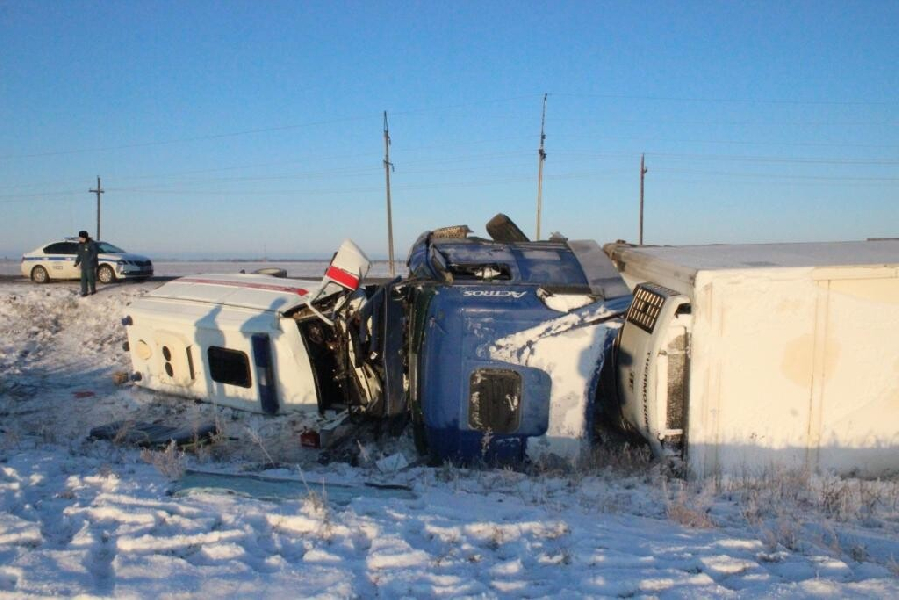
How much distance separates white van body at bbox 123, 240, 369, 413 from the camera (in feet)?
26.1

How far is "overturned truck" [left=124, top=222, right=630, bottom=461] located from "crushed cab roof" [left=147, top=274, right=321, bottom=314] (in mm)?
34

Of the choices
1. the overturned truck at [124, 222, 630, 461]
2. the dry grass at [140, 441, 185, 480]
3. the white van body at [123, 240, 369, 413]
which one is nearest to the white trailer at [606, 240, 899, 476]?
the overturned truck at [124, 222, 630, 461]

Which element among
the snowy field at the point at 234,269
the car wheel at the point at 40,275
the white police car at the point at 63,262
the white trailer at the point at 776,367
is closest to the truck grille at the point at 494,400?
the white trailer at the point at 776,367

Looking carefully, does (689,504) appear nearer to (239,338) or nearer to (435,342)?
(435,342)

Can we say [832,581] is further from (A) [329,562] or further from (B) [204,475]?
(B) [204,475]

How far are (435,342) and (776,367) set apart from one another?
2887 millimetres

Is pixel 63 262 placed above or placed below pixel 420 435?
above

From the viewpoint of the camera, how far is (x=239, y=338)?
8.23 metres

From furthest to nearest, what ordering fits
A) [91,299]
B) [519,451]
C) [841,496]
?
1. [91,299]
2. [519,451]
3. [841,496]

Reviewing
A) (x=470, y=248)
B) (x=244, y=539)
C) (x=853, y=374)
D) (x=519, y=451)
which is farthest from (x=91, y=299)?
(x=853, y=374)

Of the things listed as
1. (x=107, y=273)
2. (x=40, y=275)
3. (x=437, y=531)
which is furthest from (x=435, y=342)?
(x=40, y=275)

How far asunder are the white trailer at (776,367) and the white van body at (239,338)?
3.44 m

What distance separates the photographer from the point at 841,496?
4.82m

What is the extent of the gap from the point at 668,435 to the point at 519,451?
1305 millimetres
